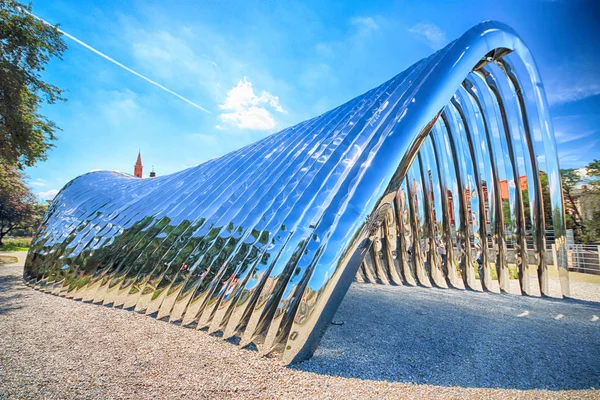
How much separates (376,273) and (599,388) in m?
8.09

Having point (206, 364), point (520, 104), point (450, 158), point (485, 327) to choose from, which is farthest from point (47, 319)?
point (520, 104)

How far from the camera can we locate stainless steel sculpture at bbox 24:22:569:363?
4715mm

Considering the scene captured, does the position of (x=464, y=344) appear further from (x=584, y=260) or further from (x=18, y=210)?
(x=18, y=210)

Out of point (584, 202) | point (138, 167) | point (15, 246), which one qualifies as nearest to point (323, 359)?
point (584, 202)

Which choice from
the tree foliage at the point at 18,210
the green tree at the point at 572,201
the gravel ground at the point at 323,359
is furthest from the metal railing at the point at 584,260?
the tree foliage at the point at 18,210

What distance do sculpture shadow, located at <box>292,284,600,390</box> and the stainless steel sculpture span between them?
2.78ft

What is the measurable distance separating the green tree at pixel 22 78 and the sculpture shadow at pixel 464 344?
597 inches

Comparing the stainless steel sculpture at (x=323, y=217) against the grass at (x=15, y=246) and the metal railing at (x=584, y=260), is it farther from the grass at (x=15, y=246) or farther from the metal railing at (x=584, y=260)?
the grass at (x=15, y=246)

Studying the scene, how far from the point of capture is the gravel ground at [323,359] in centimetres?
368

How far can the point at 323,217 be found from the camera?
4.80m

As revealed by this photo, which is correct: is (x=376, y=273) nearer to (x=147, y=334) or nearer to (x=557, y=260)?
(x=557, y=260)

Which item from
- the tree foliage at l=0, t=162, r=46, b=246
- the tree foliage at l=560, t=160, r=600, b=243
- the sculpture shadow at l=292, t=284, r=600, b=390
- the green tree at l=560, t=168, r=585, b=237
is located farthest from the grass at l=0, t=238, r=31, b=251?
the green tree at l=560, t=168, r=585, b=237

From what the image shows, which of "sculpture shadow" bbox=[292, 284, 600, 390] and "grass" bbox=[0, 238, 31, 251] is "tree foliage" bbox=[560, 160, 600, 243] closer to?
"sculpture shadow" bbox=[292, 284, 600, 390]

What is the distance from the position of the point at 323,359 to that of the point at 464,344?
2.82 meters
